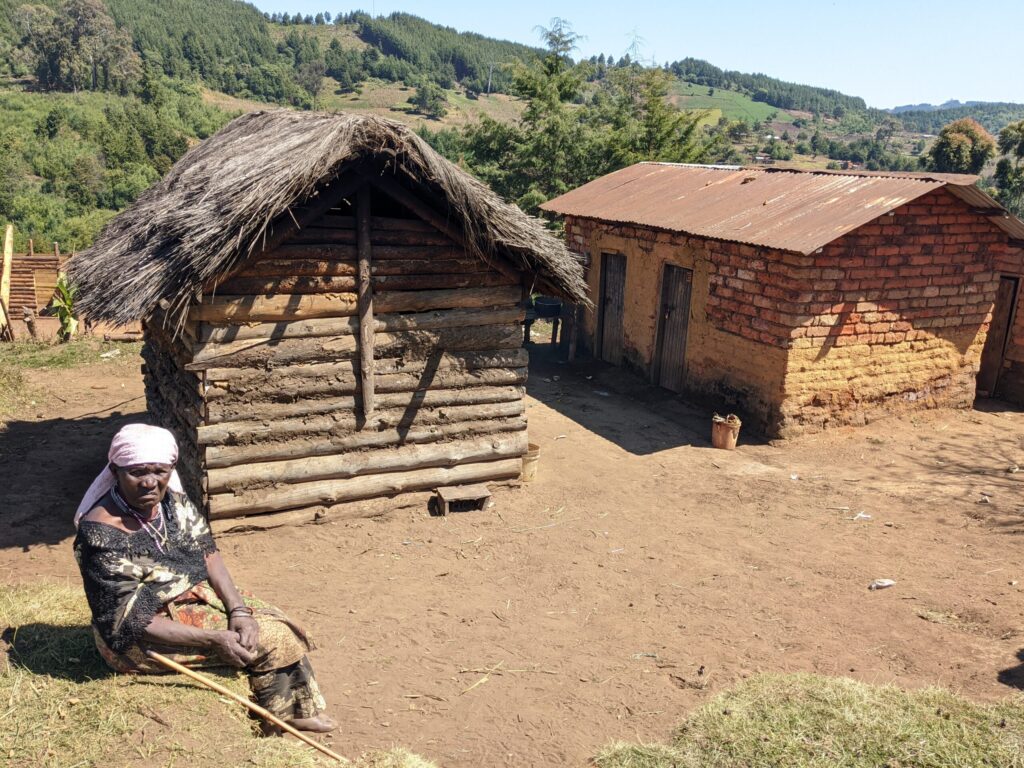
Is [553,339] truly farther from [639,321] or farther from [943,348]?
[943,348]

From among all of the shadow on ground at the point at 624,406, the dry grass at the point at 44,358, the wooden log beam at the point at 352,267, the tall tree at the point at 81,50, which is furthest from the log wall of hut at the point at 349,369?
the tall tree at the point at 81,50

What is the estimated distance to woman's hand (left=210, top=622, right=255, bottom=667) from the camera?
3834mm

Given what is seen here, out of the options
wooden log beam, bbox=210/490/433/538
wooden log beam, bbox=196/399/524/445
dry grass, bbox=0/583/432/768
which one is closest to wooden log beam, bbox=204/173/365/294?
wooden log beam, bbox=196/399/524/445

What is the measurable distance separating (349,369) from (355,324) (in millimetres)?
412

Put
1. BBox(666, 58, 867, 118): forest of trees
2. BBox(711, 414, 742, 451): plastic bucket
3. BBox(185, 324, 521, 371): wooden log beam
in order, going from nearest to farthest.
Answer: BBox(185, 324, 521, 371): wooden log beam < BBox(711, 414, 742, 451): plastic bucket < BBox(666, 58, 867, 118): forest of trees

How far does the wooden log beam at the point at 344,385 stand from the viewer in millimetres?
7078

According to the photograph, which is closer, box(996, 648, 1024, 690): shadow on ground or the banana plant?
box(996, 648, 1024, 690): shadow on ground

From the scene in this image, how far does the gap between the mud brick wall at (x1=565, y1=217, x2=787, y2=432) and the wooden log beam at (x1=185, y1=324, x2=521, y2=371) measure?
12.2 feet

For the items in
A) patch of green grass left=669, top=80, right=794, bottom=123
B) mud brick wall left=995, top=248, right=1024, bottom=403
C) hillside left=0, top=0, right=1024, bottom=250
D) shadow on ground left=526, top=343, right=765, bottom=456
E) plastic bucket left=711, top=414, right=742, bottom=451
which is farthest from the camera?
patch of green grass left=669, top=80, right=794, bottom=123

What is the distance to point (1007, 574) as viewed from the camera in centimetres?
700

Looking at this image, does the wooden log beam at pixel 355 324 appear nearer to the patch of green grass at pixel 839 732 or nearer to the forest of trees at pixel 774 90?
the patch of green grass at pixel 839 732

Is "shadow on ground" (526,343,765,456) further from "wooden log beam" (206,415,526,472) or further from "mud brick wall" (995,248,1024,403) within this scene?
"mud brick wall" (995,248,1024,403)

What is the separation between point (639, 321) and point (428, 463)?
5.98 m

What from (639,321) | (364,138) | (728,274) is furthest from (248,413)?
(639,321)
